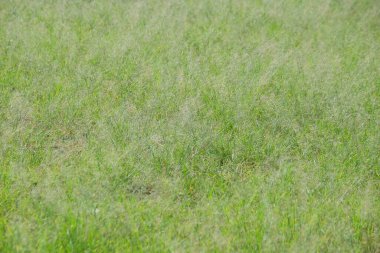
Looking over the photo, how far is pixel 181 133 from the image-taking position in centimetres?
415

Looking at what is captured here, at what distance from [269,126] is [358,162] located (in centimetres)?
84

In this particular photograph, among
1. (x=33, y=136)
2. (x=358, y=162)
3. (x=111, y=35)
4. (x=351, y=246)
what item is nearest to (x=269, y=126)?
(x=358, y=162)

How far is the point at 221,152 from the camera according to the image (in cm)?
410

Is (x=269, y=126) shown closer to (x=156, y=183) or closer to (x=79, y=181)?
(x=156, y=183)

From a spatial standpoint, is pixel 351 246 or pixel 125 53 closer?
pixel 351 246

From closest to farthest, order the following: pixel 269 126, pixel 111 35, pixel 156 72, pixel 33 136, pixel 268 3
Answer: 1. pixel 33 136
2. pixel 269 126
3. pixel 156 72
4. pixel 111 35
5. pixel 268 3

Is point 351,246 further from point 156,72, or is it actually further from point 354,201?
point 156,72

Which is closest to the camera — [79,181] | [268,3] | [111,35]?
[79,181]

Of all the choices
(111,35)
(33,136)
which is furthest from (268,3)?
(33,136)

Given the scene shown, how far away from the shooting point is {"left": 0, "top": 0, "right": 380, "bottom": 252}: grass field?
10.4 feet

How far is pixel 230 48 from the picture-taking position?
621 centimetres

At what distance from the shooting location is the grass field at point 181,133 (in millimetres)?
3172

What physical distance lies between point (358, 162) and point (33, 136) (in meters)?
2.62

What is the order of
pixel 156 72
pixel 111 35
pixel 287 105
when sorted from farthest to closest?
pixel 111 35
pixel 156 72
pixel 287 105
